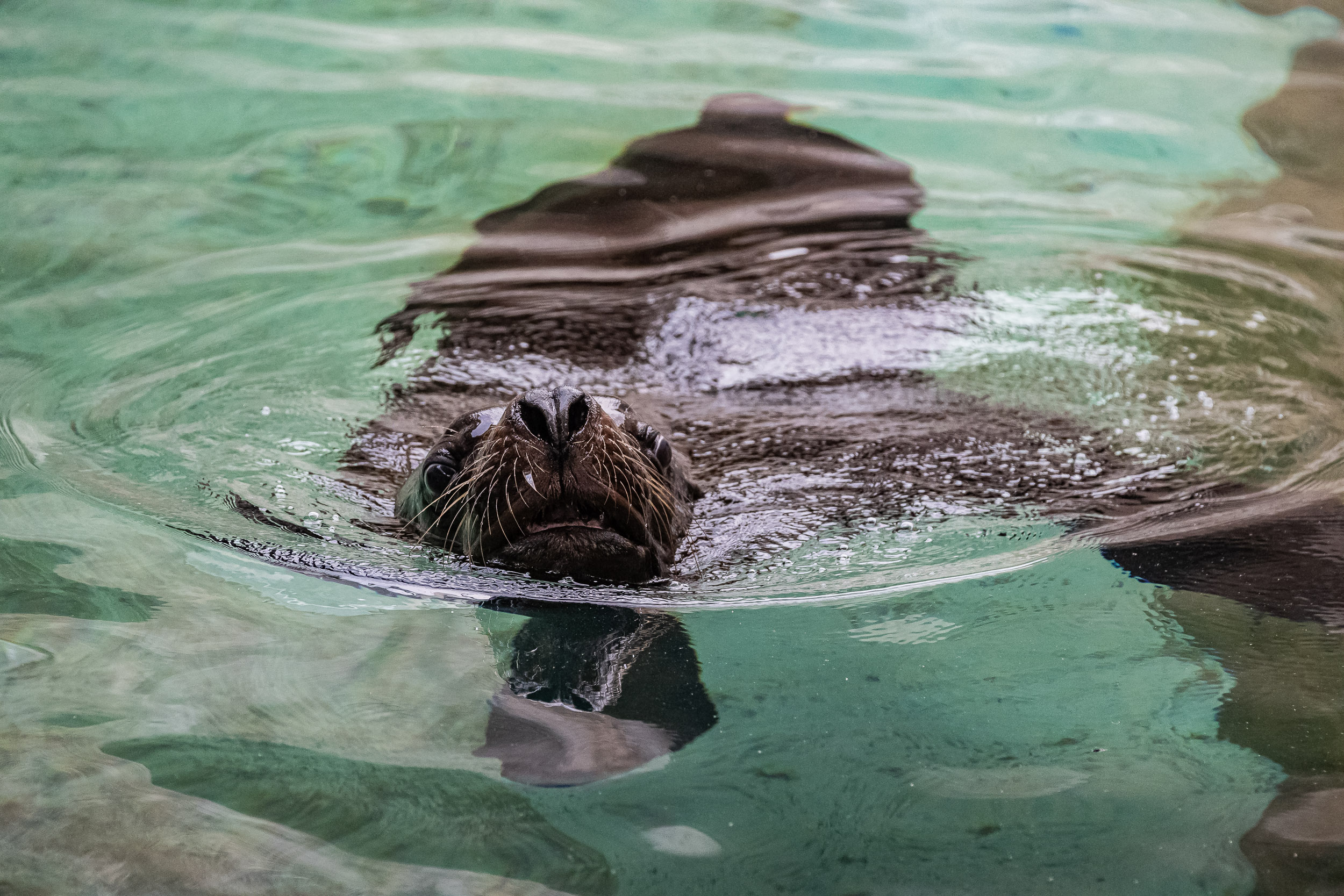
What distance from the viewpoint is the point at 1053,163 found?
8500 millimetres

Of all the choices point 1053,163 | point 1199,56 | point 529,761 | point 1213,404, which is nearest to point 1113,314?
point 1213,404

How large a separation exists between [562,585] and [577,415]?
1.57ft

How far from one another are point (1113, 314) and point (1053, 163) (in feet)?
7.41

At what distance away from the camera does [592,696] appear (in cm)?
312

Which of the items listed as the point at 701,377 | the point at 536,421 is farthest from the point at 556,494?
the point at 701,377

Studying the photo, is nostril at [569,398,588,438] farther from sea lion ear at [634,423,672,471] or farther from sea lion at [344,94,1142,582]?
sea lion ear at [634,423,672,471]

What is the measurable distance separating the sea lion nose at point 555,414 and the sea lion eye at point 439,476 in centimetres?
44

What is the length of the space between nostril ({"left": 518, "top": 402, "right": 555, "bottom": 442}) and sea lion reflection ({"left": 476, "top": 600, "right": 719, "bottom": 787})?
0.46m

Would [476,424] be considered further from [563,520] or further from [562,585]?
[562,585]

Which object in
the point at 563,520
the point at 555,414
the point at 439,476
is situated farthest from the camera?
the point at 439,476

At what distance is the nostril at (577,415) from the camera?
12.0ft

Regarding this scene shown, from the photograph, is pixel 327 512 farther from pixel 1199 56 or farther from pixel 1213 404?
pixel 1199 56

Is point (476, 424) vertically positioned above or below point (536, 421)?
below

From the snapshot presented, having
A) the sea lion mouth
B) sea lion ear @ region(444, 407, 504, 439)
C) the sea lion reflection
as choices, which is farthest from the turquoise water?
sea lion ear @ region(444, 407, 504, 439)
